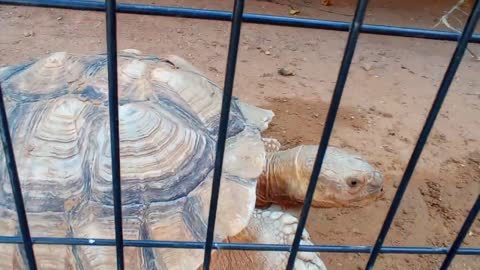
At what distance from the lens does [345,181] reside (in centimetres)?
188

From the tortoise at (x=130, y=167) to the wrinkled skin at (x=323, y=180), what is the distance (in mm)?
11

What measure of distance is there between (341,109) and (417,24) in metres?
1.50

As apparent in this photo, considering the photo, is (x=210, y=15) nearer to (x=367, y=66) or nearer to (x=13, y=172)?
(x=13, y=172)

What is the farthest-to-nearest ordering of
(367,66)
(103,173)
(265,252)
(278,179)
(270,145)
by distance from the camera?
1. (367,66)
2. (270,145)
3. (278,179)
4. (265,252)
5. (103,173)

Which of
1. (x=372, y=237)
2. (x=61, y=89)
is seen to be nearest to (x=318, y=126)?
(x=372, y=237)

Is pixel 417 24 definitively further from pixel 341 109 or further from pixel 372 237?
pixel 372 237

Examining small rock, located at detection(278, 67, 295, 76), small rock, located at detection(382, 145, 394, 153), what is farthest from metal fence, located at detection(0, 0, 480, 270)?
small rock, located at detection(278, 67, 295, 76)

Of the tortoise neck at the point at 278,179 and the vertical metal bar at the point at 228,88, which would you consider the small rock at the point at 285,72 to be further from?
the vertical metal bar at the point at 228,88

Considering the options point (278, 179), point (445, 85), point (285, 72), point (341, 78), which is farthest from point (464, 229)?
point (285, 72)

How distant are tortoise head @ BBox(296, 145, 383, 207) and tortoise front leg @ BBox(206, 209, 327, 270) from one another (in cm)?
15

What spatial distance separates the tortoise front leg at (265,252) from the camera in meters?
1.82

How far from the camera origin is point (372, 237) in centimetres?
219

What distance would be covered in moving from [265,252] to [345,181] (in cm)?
36

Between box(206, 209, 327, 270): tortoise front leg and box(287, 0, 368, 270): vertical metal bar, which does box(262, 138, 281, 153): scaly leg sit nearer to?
box(206, 209, 327, 270): tortoise front leg
